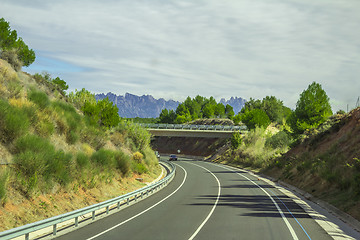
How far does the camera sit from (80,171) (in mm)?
21859

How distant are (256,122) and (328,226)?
77125 millimetres

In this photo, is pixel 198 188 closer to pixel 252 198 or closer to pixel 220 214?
pixel 252 198

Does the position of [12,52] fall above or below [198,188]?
above

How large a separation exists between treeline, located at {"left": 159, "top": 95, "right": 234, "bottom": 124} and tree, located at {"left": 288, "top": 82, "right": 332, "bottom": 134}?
311 feet


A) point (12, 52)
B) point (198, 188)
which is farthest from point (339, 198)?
point (12, 52)

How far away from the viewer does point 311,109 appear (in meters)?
54.9

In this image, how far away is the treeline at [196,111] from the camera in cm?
15775

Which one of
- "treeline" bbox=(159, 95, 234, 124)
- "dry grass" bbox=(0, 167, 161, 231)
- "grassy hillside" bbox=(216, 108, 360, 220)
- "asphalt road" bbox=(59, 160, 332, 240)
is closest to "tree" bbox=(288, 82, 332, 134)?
"grassy hillside" bbox=(216, 108, 360, 220)

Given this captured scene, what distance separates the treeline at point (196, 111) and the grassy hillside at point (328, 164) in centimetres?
9888

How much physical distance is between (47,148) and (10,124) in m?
2.26

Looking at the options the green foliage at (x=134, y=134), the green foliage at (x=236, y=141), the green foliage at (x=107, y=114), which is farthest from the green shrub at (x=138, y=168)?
the green foliage at (x=236, y=141)

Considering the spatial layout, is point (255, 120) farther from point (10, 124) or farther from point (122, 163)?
point (10, 124)

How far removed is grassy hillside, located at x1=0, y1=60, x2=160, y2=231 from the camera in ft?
50.9

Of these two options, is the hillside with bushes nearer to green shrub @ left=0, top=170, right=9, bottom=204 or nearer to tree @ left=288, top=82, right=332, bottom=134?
tree @ left=288, top=82, right=332, bottom=134
